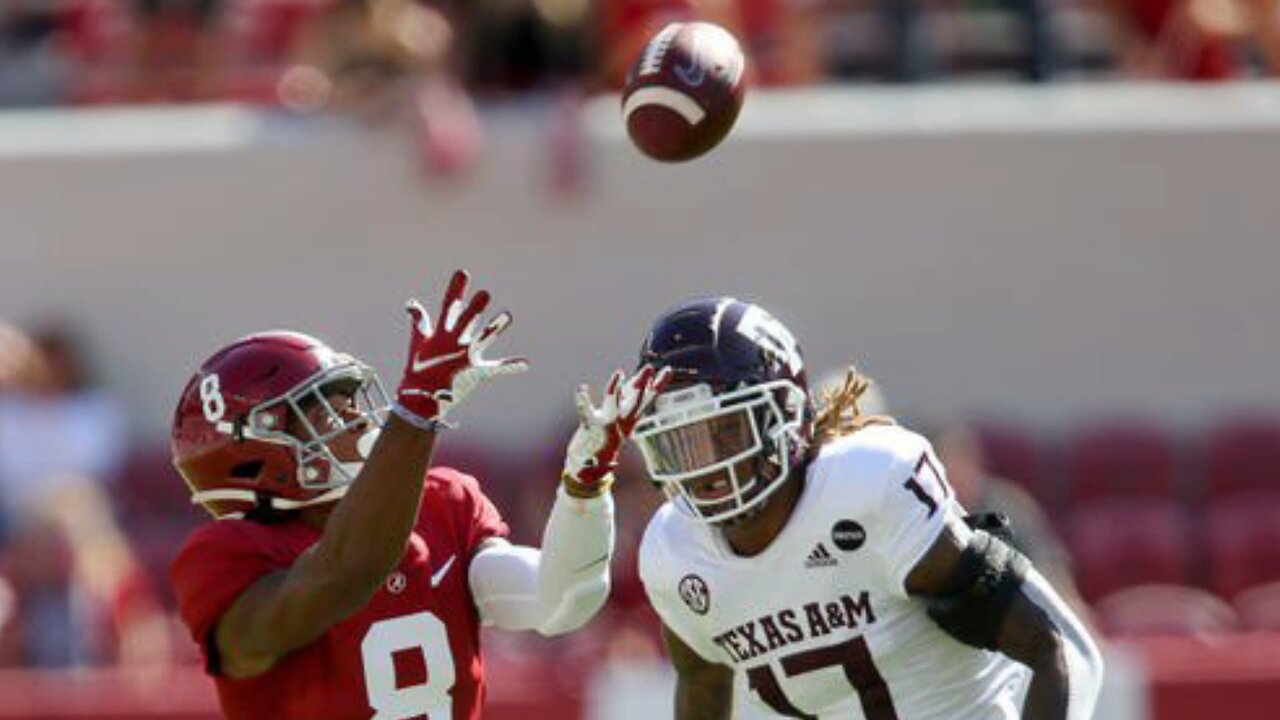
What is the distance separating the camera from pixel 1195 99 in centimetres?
1005

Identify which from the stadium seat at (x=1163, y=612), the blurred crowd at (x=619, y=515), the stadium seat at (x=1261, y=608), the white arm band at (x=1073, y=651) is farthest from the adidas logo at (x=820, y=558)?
the stadium seat at (x=1261, y=608)

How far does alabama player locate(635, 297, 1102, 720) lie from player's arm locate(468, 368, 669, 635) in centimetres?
12

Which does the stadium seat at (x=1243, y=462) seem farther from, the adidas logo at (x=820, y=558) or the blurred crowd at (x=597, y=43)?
the adidas logo at (x=820, y=558)

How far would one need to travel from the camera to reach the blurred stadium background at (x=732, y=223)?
390 inches

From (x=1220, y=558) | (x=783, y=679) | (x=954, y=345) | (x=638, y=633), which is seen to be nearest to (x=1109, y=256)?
(x=954, y=345)

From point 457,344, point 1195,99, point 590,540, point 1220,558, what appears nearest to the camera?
point 457,344

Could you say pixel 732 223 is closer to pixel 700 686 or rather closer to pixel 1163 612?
pixel 1163 612

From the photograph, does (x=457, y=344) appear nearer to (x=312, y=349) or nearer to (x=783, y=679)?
(x=312, y=349)

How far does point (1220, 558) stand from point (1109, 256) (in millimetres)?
1454

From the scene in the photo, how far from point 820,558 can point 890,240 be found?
542 cm

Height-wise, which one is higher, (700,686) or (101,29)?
(101,29)

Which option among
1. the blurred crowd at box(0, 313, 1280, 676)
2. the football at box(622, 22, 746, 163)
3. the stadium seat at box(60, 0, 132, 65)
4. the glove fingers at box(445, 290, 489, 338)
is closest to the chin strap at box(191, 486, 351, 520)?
the glove fingers at box(445, 290, 489, 338)

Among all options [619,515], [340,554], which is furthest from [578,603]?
[619,515]

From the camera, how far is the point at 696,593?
4883mm
